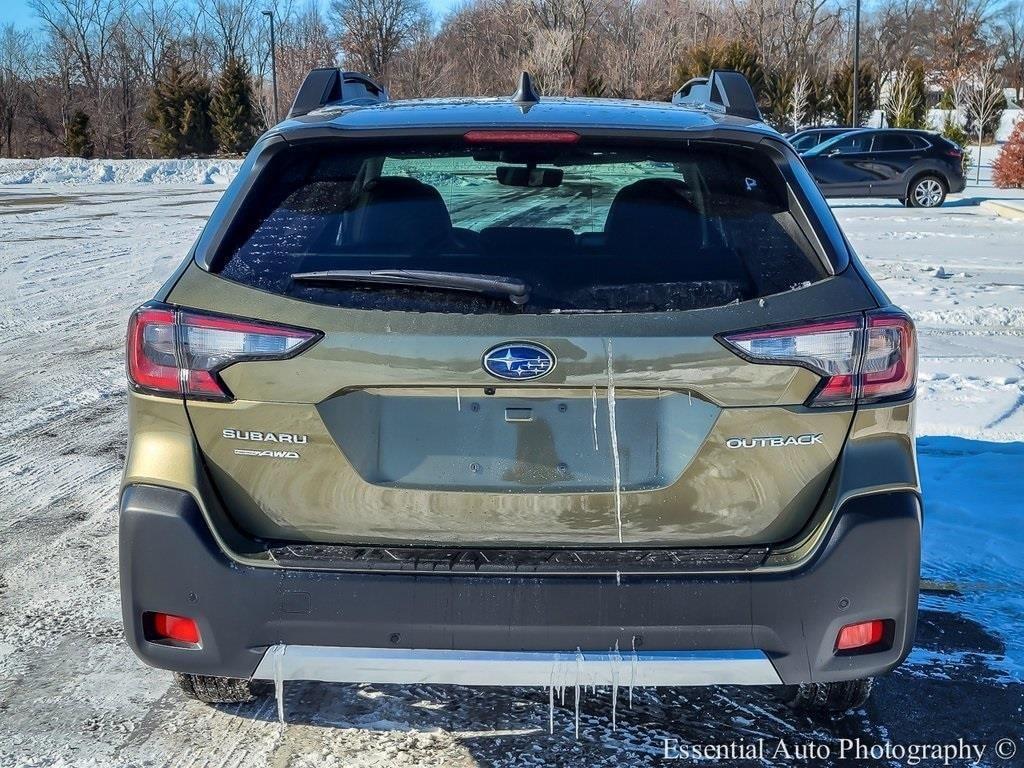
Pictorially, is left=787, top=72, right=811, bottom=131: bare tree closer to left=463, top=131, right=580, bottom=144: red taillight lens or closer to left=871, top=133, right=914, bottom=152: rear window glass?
left=871, top=133, right=914, bottom=152: rear window glass

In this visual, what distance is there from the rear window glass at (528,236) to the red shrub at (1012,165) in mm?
25322

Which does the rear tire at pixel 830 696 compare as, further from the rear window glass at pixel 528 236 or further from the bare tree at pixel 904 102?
the bare tree at pixel 904 102

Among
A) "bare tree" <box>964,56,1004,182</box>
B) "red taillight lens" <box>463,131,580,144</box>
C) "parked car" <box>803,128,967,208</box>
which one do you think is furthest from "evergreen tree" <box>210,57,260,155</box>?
"red taillight lens" <box>463,131,580,144</box>

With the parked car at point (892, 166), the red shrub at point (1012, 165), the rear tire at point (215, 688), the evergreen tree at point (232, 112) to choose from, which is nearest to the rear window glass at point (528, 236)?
the rear tire at point (215, 688)

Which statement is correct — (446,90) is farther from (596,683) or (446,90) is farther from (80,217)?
(596,683)

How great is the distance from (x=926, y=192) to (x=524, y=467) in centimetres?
2189

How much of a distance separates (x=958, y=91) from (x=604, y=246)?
1448 inches

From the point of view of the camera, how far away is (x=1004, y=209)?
2014cm

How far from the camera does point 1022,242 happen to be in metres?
15.8

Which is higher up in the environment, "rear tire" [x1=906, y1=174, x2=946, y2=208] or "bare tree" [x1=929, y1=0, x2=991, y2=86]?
"bare tree" [x1=929, y1=0, x2=991, y2=86]

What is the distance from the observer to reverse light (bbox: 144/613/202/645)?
2.49 metres

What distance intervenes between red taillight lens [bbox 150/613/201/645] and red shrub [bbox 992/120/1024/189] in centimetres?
2637

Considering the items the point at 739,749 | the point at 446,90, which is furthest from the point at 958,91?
the point at 739,749

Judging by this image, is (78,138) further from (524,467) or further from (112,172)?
(524,467)
